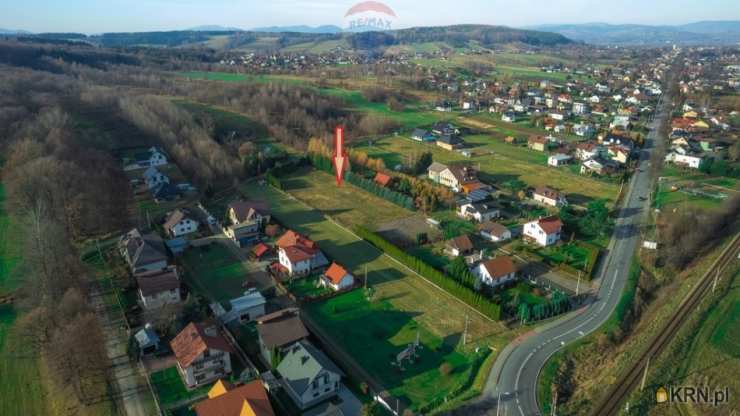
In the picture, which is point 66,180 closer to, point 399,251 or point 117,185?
point 117,185

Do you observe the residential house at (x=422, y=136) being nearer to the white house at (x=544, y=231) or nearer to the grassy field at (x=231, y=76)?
the white house at (x=544, y=231)

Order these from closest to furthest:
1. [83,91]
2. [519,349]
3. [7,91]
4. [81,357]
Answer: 1. [81,357]
2. [519,349]
3. [7,91]
4. [83,91]

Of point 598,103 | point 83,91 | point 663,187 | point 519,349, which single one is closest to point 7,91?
point 83,91

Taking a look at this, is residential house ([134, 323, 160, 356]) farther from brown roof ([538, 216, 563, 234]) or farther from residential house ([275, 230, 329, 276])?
Answer: brown roof ([538, 216, 563, 234])

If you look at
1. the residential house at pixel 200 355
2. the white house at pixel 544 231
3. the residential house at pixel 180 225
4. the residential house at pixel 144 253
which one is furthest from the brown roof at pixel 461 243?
the residential house at pixel 180 225

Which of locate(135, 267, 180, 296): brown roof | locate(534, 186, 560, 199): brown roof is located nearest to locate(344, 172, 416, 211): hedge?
locate(534, 186, 560, 199): brown roof

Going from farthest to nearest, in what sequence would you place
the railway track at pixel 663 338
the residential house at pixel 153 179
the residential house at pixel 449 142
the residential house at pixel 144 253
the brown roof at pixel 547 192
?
1. the residential house at pixel 449 142
2. the residential house at pixel 153 179
3. the brown roof at pixel 547 192
4. the residential house at pixel 144 253
5. the railway track at pixel 663 338

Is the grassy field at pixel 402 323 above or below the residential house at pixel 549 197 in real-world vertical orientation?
below

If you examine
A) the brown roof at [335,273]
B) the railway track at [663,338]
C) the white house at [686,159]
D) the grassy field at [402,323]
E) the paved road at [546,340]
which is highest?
the white house at [686,159]
